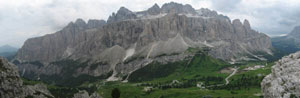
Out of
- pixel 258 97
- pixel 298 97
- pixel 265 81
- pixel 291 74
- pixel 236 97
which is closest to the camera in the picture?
pixel 298 97

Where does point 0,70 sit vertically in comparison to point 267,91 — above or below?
above

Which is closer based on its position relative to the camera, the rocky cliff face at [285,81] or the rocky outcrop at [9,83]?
the rocky cliff face at [285,81]

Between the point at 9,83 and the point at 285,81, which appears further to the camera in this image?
the point at 9,83

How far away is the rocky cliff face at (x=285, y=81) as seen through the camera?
48.3m

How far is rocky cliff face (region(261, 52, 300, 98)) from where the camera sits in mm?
48306

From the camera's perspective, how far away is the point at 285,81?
170 feet

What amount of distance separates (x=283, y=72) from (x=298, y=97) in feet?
39.4

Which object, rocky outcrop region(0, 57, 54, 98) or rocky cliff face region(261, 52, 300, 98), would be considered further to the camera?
rocky outcrop region(0, 57, 54, 98)

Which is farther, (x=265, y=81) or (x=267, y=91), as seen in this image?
(x=265, y=81)

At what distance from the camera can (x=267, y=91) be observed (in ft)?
189

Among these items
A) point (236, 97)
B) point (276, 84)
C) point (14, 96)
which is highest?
point (276, 84)

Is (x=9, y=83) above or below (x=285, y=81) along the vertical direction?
below

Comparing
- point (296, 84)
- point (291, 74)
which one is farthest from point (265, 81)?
point (296, 84)

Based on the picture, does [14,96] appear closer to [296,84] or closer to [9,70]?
[9,70]
